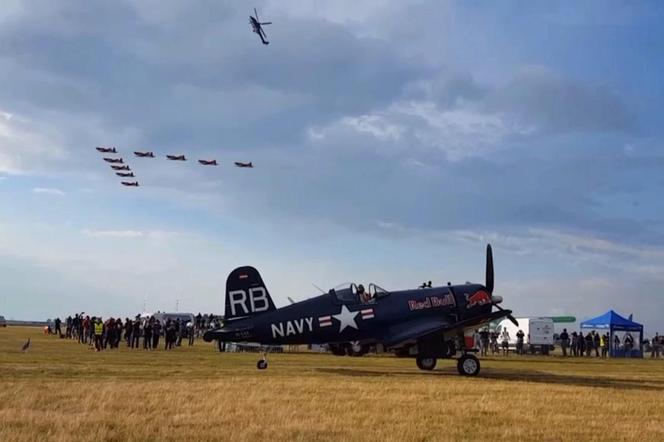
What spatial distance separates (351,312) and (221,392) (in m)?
7.36

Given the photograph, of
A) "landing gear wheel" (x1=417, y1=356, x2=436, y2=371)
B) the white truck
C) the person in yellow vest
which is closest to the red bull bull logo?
"landing gear wheel" (x1=417, y1=356, x2=436, y2=371)

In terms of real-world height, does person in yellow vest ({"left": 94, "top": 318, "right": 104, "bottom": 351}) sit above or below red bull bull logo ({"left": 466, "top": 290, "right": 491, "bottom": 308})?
below

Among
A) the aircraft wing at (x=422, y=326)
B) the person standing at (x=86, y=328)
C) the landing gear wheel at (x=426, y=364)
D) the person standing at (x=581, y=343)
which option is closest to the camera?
the aircraft wing at (x=422, y=326)

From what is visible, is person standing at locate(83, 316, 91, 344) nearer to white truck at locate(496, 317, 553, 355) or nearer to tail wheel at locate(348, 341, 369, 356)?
tail wheel at locate(348, 341, 369, 356)

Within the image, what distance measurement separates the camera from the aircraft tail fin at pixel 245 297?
2036 centimetres

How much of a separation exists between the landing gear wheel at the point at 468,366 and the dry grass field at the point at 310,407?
1.22 m

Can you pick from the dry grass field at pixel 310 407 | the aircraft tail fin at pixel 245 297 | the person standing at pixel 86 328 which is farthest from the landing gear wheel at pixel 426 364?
the person standing at pixel 86 328

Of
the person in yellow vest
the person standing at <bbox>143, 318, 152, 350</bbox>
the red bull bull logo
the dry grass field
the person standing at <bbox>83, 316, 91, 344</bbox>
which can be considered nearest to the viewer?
the dry grass field

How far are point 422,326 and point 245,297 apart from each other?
15.9 feet

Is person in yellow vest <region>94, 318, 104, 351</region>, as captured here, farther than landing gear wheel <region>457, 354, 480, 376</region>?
Yes

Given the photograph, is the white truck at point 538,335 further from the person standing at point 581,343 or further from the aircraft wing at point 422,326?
the aircraft wing at point 422,326

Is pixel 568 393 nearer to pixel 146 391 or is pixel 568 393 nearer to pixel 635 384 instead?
pixel 635 384

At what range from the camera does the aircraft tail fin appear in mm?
20359

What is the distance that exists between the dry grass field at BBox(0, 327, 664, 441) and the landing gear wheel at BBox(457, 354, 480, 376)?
122 centimetres
